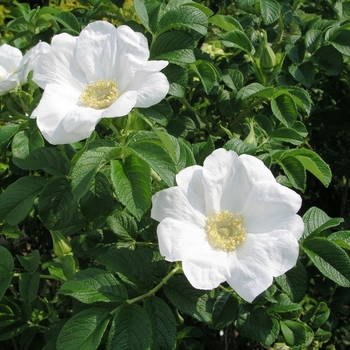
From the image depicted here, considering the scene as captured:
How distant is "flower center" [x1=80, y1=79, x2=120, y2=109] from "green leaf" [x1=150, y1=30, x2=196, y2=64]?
0.74 ft

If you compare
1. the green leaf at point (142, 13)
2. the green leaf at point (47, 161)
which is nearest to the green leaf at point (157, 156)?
the green leaf at point (47, 161)

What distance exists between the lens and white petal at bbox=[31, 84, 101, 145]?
1107 mm

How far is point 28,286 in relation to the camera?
1489 millimetres

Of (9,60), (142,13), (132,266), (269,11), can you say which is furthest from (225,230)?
(9,60)

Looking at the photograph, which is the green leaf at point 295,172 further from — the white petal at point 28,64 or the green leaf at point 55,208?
the white petal at point 28,64

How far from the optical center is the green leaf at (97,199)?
1194 millimetres

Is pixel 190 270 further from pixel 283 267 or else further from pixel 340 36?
pixel 340 36

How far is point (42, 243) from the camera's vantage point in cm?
246

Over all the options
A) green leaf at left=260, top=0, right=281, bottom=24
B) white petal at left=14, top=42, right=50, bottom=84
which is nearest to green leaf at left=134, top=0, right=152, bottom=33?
white petal at left=14, top=42, right=50, bottom=84

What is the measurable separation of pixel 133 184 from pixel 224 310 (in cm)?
52

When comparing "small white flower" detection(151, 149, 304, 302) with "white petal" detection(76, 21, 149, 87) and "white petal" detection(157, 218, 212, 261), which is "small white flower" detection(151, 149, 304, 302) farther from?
"white petal" detection(76, 21, 149, 87)

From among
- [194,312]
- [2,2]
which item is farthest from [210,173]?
[2,2]

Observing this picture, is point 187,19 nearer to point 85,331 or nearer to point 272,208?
point 272,208

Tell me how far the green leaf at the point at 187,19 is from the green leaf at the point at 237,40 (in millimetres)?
143
